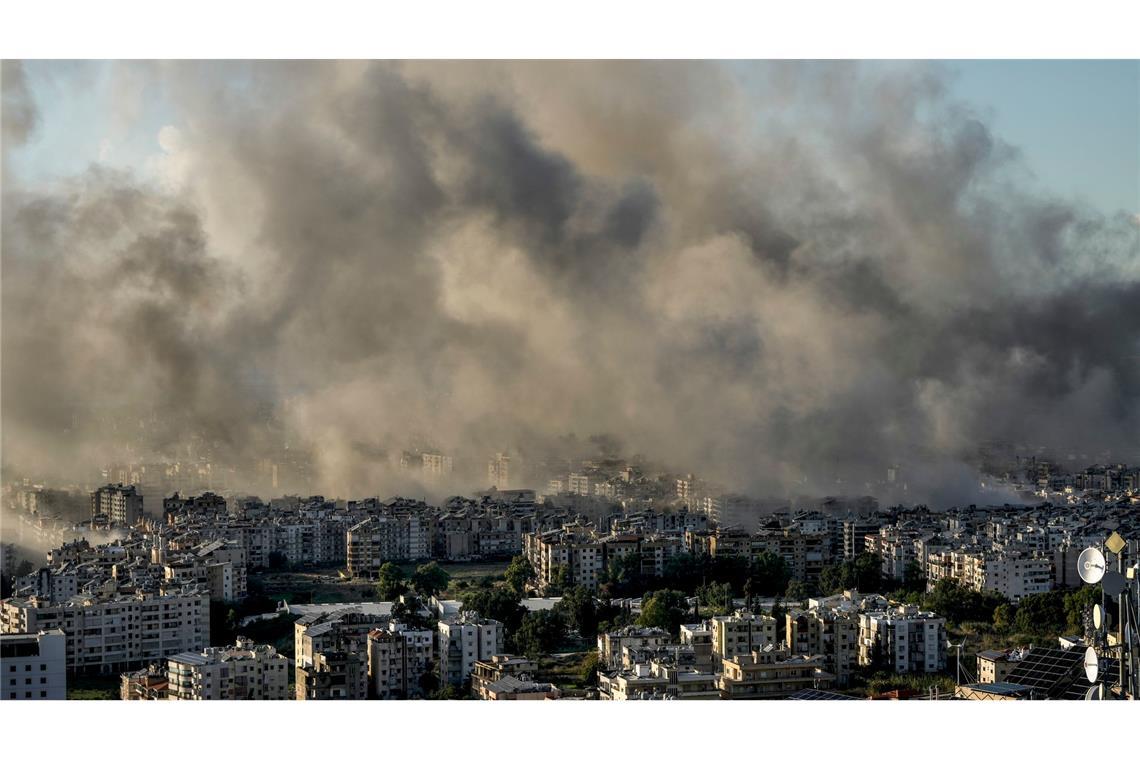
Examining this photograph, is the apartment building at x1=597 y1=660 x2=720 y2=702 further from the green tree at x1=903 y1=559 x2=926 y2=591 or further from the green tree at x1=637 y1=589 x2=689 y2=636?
the green tree at x1=903 y1=559 x2=926 y2=591

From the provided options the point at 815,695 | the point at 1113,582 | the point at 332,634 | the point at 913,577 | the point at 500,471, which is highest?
the point at 500,471

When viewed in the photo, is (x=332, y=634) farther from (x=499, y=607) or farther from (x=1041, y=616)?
(x=1041, y=616)

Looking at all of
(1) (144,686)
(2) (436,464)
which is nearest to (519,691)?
(1) (144,686)

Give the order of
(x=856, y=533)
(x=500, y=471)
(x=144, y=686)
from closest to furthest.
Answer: (x=144, y=686)
(x=856, y=533)
(x=500, y=471)

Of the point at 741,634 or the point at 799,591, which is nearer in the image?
the point at 741,634

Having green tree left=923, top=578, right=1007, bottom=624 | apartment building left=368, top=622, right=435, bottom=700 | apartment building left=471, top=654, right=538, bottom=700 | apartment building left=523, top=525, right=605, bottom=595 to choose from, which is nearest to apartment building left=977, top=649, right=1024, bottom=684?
green tree left=923, top=578, right=1007, bottom=624

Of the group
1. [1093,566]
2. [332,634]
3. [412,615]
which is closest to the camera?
[1093,566]

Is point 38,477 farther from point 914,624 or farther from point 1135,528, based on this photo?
point 1135,528

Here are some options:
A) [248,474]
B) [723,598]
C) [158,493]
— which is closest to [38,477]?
[158,493]
